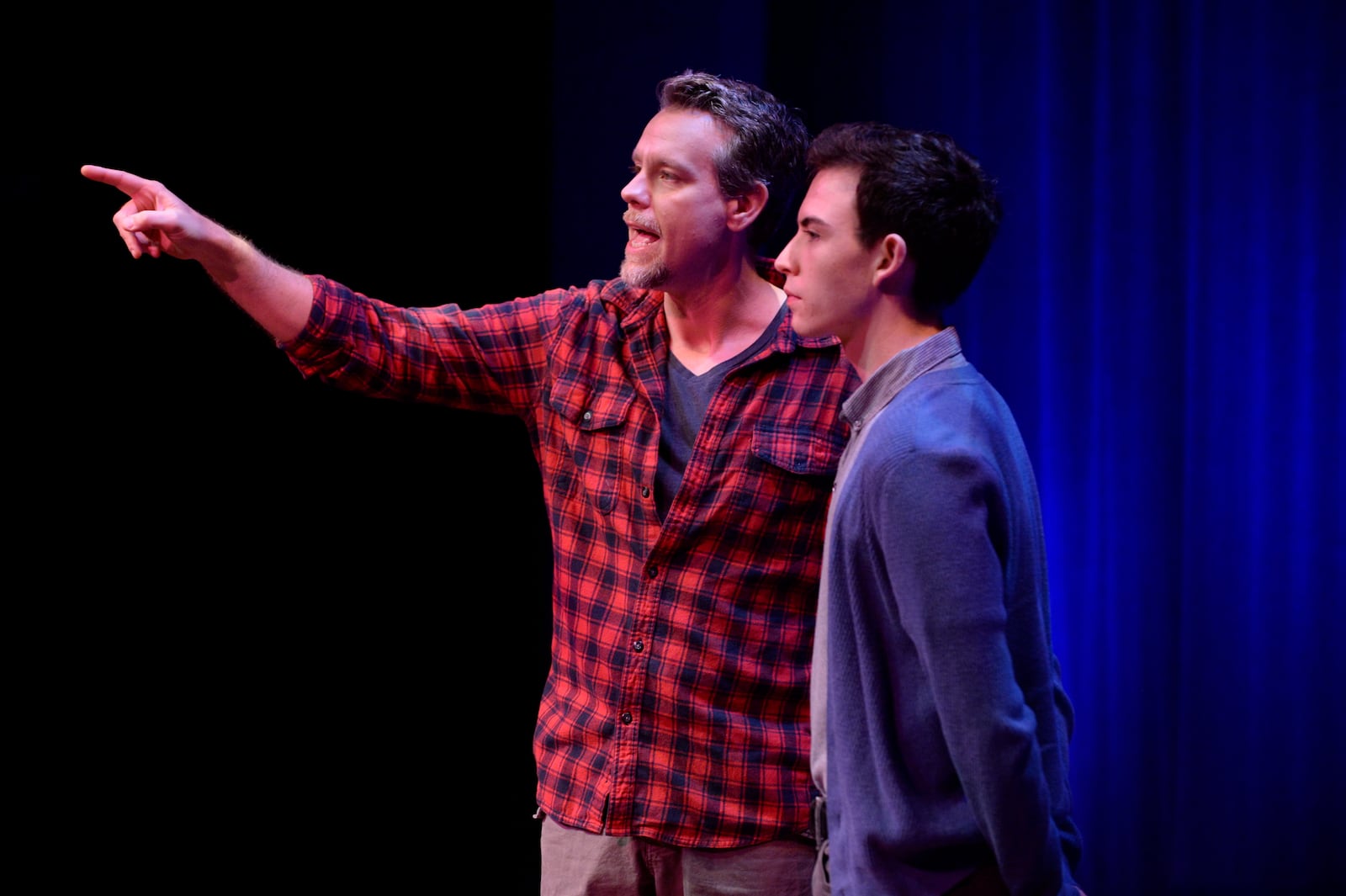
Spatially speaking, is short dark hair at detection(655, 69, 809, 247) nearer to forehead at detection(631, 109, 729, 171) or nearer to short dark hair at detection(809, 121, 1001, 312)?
forehead at detection(631, 109, 729, 171)

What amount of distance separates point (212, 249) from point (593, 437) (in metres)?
0.57

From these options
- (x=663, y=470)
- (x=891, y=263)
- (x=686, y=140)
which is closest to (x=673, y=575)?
(x=663, y=470)

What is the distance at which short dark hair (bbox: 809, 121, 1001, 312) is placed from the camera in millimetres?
1488

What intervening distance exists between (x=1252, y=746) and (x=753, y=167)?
231 cm

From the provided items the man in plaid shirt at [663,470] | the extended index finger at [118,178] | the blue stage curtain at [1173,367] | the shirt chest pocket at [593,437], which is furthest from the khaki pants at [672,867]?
the blue stage curtain at [1173,367]

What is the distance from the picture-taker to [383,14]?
8.46 ft

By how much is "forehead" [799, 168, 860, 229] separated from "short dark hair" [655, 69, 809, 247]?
36 cm

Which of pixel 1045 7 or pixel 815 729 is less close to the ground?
pixel 1045 7

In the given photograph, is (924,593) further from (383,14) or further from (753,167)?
(383,14)

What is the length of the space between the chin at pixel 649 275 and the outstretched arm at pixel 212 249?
46 centimetres

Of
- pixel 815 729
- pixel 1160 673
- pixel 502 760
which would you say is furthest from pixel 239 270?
pixel 1160 673

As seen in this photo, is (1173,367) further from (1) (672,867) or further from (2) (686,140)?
(1) (672,867)

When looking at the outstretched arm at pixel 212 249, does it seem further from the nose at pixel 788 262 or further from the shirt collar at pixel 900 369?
the shirt collar at pixel 900 369

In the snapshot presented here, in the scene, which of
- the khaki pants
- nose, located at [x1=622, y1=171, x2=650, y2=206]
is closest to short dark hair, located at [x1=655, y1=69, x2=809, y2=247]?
nose, located at [x1=622, y1=171, x2=650, y2=206]
